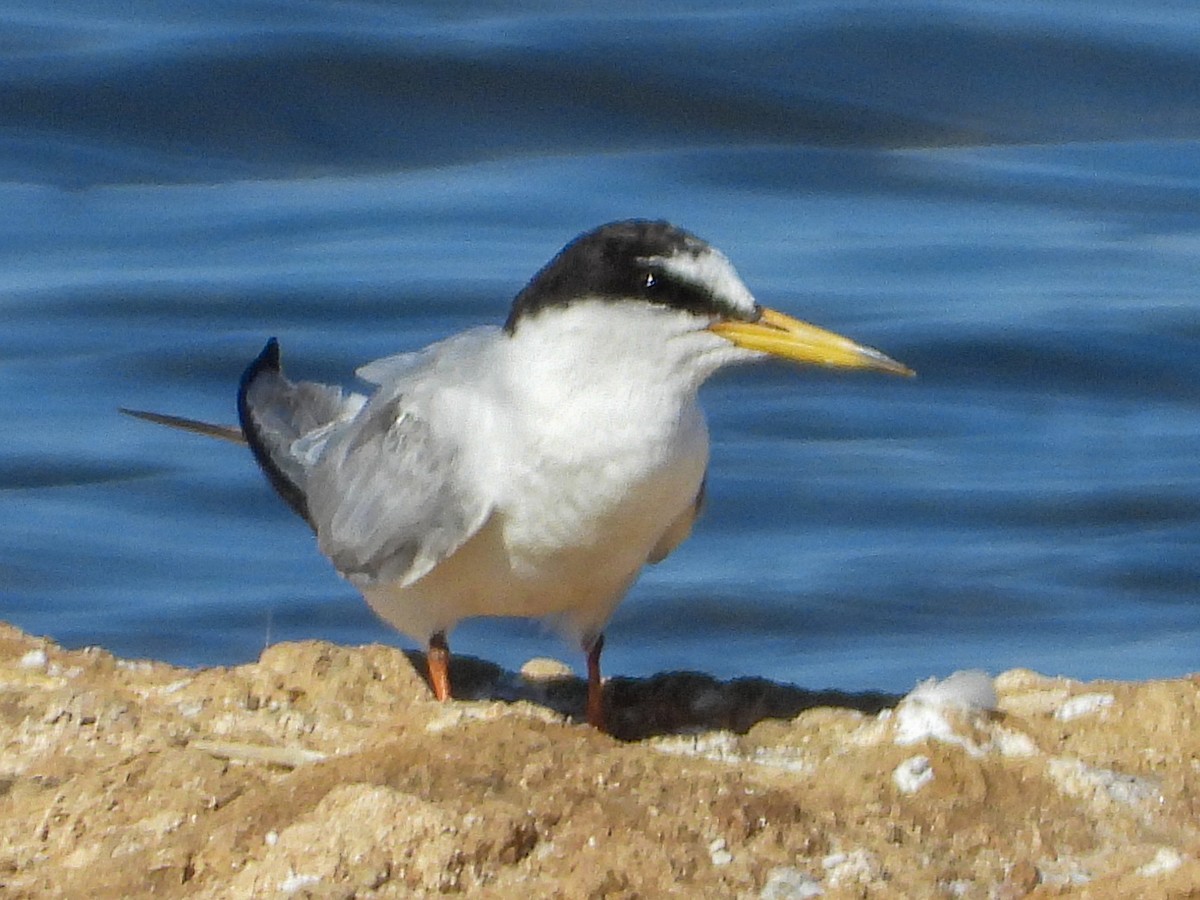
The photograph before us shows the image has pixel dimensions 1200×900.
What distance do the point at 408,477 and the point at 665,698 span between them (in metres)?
0.90

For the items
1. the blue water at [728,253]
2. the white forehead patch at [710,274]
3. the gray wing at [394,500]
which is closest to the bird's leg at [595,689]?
the gray wing at [394,500]

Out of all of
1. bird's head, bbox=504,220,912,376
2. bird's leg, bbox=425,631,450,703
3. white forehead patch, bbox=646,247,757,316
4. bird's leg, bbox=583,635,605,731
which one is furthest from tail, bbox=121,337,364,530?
white forehead patch, bbox=646,247,757,316

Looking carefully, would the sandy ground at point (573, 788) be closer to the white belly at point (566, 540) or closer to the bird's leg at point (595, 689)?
the bird's leg at point (595, 689)

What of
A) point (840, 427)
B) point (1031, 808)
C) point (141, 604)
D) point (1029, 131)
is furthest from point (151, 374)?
point (1031, 808)

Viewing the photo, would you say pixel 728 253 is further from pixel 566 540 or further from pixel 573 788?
pixel 573 788

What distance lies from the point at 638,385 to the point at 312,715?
1114 mm

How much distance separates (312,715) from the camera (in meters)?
6.03

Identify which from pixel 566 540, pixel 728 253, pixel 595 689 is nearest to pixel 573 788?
pixel 566 540

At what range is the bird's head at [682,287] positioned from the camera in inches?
228

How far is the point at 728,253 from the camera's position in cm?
1369

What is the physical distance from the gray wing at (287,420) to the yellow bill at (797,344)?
5.76 ft

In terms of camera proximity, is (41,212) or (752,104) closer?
(41,212)

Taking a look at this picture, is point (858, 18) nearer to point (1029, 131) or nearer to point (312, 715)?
point (1029, 131)

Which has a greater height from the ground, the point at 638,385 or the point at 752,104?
the point at 638,385
